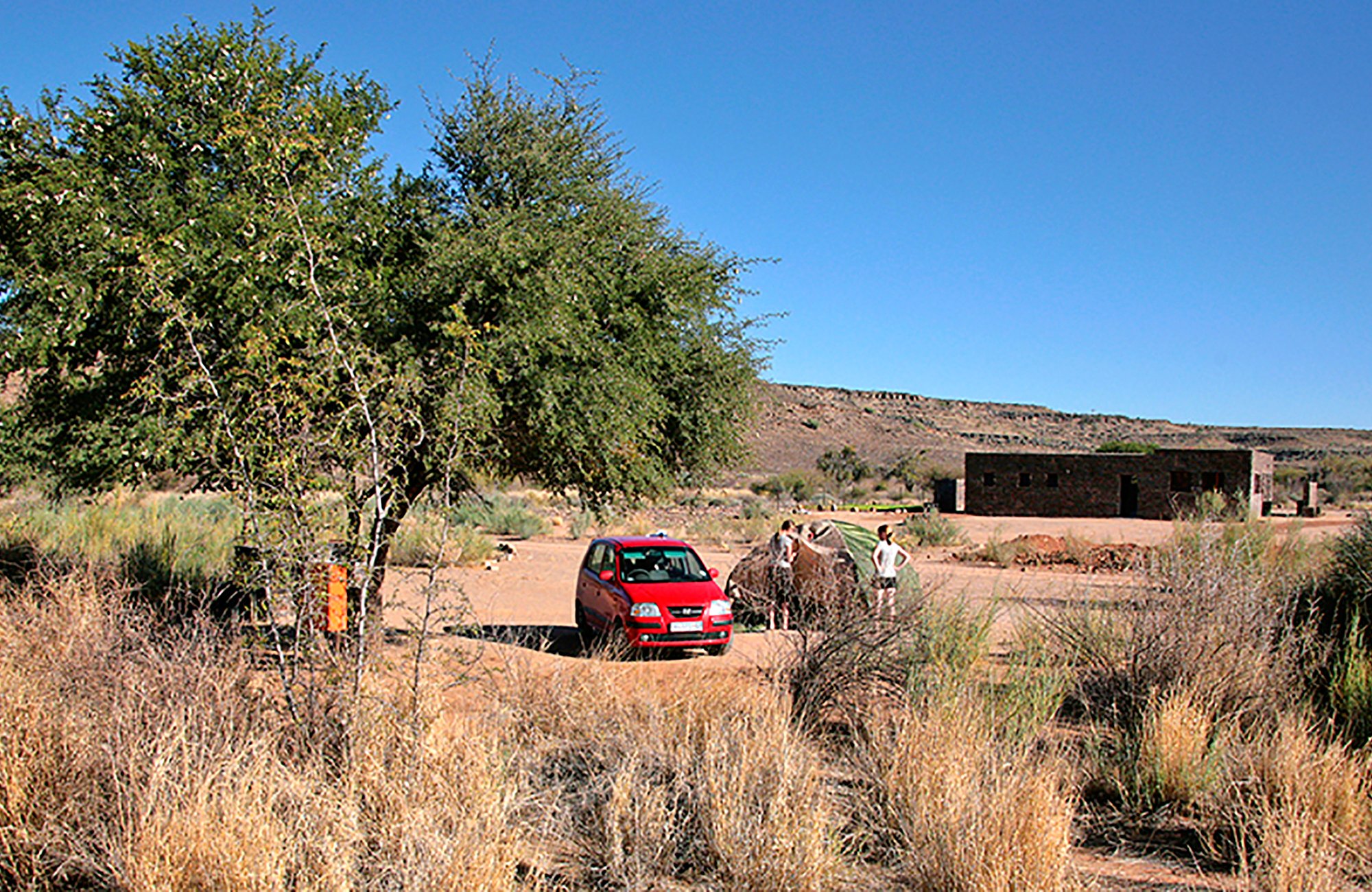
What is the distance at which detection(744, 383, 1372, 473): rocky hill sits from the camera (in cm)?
9838

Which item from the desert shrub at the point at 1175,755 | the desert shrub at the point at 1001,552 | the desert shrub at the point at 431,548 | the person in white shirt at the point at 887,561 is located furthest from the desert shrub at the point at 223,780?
the desert shrub at the point at 1001,552

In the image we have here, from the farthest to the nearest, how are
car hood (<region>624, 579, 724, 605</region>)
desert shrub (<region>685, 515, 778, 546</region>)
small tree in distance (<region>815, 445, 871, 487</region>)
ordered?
small tree in distance (<region>815, 445, 871, 487</region>) < desert shrub (<region>685, 515, 778, 546</region>) < car hood (<region>624, 579, 724, 605</region>)

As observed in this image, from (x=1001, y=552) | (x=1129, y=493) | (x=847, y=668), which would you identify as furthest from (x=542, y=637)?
(x=1129, y=493)

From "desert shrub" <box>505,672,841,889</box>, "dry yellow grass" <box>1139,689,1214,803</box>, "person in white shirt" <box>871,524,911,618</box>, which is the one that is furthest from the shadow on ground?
"dry yellow grass" <box>1139,689,1214,803</box>

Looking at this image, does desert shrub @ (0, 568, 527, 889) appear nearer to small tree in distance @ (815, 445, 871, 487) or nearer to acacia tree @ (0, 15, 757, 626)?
acacia tree @ (0, 15, 757, 626)

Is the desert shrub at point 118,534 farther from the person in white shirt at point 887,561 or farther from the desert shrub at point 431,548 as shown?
the person in white shirt at point 887,561

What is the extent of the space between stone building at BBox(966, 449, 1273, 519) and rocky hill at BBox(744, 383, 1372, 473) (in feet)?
119

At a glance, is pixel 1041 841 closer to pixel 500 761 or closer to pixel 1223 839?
pixel 1223 839

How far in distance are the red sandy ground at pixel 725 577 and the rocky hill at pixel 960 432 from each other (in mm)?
45455

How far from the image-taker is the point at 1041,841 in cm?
550

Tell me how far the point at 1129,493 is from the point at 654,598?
41.0 metres

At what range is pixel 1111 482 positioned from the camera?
50094mm

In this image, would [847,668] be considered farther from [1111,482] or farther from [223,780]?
[1111,482]

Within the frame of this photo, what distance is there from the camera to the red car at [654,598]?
47.5 feet
